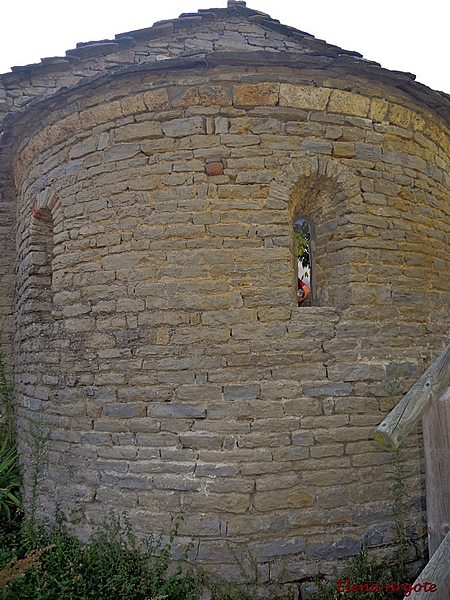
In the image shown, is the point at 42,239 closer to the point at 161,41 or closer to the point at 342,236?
the point at 342,236

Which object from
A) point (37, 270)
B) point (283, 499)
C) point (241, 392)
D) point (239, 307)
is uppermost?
point (37, 270)

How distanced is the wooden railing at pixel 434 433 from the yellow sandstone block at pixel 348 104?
2.35 m

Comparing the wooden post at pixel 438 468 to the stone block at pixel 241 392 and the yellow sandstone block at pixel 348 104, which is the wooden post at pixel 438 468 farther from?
the yellow sandstone block at pixel 348 104

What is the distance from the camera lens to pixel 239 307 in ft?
11.2

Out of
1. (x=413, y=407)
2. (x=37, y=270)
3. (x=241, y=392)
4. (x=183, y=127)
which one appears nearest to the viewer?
(x=413, y=407)

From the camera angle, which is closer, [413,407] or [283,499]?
[413,407]

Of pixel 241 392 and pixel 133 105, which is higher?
pixel 133 105

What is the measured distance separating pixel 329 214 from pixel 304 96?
1.00 meters

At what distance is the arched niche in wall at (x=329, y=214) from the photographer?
3.59 meters

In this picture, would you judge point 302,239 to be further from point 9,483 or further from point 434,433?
point 9,483

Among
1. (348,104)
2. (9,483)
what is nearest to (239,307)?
(348,104)

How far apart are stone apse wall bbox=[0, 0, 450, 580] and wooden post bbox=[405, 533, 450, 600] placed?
1.23 meters

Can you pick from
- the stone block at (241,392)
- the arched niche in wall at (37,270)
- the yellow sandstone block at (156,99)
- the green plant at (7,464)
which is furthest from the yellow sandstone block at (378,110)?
the green plant at (7,464)

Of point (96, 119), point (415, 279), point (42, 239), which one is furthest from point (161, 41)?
point (415, 279)
